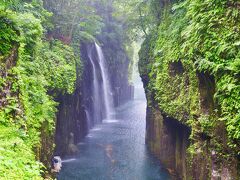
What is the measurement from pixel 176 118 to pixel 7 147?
878 cm

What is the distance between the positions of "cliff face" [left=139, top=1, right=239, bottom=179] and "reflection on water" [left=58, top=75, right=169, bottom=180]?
1.27 m

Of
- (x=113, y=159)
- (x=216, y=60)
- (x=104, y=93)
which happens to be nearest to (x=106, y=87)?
(x=104, y=93)

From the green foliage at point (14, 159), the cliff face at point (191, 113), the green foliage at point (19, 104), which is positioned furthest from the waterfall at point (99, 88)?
the green foliage at point (14, 159)

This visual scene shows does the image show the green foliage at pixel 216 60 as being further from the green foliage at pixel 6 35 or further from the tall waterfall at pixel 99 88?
the tall waterfall at pixel 99 88

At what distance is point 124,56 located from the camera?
4428 cm

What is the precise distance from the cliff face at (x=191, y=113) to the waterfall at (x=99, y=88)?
1280cm

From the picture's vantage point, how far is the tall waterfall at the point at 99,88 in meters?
30.4

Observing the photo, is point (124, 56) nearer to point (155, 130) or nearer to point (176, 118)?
point (155, 130)

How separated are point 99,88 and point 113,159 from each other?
14.4 metres

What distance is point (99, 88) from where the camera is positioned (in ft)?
108

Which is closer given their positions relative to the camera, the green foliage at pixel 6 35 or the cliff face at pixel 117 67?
the green foliage at pixel 6 35

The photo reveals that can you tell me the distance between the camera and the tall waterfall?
30438 millimetres

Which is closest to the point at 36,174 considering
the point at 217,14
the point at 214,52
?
→ the point at 214,52

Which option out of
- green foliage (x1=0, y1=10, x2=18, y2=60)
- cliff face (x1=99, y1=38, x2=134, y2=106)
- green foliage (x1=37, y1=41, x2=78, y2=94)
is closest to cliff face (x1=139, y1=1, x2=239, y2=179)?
green foliage (x1=37, y1=41, x2=78, y2=94)
